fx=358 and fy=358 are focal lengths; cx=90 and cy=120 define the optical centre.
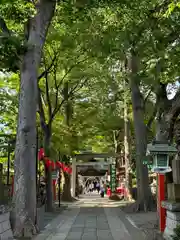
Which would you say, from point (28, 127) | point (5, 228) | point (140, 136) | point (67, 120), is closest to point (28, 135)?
point (28, 127)

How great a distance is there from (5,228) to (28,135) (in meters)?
2.95

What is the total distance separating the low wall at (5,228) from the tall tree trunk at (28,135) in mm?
650

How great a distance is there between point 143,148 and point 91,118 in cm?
876

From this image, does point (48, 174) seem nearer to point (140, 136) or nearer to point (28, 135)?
point (140, 136)

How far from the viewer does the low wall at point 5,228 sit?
915 cm

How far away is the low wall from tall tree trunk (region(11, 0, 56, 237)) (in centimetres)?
65

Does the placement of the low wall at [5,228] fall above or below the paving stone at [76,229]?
above

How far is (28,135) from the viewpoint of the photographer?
1126cm

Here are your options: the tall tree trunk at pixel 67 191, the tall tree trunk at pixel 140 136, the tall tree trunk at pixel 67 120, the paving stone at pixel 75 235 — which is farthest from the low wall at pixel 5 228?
the tall tree trunk at pixel 67 191

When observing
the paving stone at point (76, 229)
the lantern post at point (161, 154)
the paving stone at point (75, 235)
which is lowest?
the paving stone at point (76, 229)

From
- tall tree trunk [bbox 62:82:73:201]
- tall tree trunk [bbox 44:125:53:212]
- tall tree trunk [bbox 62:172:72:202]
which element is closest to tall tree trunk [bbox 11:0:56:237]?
tall tree trunk [bbox 44:125:53:212]

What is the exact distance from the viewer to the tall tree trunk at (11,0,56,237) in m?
10.8

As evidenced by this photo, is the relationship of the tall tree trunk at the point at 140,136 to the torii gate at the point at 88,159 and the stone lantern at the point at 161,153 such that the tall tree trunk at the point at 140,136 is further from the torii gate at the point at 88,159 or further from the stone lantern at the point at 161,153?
the torii gate at the point at 88,159

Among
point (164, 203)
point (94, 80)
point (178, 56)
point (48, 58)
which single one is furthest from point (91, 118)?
point (164, 203)
